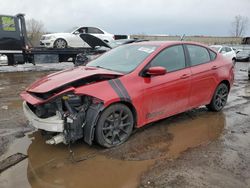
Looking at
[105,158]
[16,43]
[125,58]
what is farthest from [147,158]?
[16,43]

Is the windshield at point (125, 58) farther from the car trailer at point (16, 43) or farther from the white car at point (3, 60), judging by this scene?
the white car at point (3, 60)

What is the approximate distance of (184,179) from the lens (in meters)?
3.25

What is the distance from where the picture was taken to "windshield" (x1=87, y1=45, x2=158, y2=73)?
449cm

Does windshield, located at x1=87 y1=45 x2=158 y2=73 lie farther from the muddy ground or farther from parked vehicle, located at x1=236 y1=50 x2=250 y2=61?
parked vehicle, located at x1=236 y1=50 x2=250 y2=61

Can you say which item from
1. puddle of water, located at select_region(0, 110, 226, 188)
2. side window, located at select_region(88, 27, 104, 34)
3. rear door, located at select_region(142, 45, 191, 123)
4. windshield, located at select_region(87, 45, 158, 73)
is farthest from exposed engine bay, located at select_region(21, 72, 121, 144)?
side window, located at select_region(88, 27, 104, 34)

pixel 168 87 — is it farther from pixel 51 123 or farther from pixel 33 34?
pixel 33 34

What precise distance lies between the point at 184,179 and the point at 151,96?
1.53 metres

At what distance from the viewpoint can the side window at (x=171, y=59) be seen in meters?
4.64

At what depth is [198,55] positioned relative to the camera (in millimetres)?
5441

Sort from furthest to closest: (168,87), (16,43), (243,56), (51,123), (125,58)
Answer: (243,56), (16,43), (125,58), (168,87), (51,123)

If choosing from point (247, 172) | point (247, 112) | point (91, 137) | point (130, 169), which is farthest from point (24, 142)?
point (247, 112)

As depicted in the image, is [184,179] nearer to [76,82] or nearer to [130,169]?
[130,169]

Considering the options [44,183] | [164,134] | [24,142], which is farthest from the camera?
[164,134]

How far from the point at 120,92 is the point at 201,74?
2.06 metres
